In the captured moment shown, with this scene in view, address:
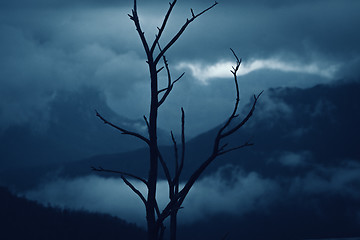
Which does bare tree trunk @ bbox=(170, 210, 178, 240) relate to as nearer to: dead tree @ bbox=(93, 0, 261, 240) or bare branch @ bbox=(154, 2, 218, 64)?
dead tree @ bbox=(93, 0, 261, 240)

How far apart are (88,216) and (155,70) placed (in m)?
157

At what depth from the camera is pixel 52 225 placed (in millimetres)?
140250

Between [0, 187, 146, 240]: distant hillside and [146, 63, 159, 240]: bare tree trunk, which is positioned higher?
[0, 187, 146, 240]: distant hillside

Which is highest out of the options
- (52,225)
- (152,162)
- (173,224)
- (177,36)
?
(52,225)

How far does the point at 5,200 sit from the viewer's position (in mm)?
152750

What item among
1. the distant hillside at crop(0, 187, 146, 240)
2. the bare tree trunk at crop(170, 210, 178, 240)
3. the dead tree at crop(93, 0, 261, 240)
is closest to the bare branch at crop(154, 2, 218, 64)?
the dead tree at crop(93, 0, 261, 240)

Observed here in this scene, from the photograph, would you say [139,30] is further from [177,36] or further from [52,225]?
[52,225]

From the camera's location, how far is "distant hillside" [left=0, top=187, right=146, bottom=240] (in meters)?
136

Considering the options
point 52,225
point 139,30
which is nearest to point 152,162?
point 139,30

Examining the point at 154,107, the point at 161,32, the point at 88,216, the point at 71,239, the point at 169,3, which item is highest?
the point at 88,216

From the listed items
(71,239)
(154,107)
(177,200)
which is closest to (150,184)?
(177,200)

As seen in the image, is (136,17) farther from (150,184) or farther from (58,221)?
(58,221)

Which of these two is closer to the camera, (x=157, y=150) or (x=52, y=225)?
(x=157, y=150)

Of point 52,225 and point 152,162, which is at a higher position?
point 52,225
